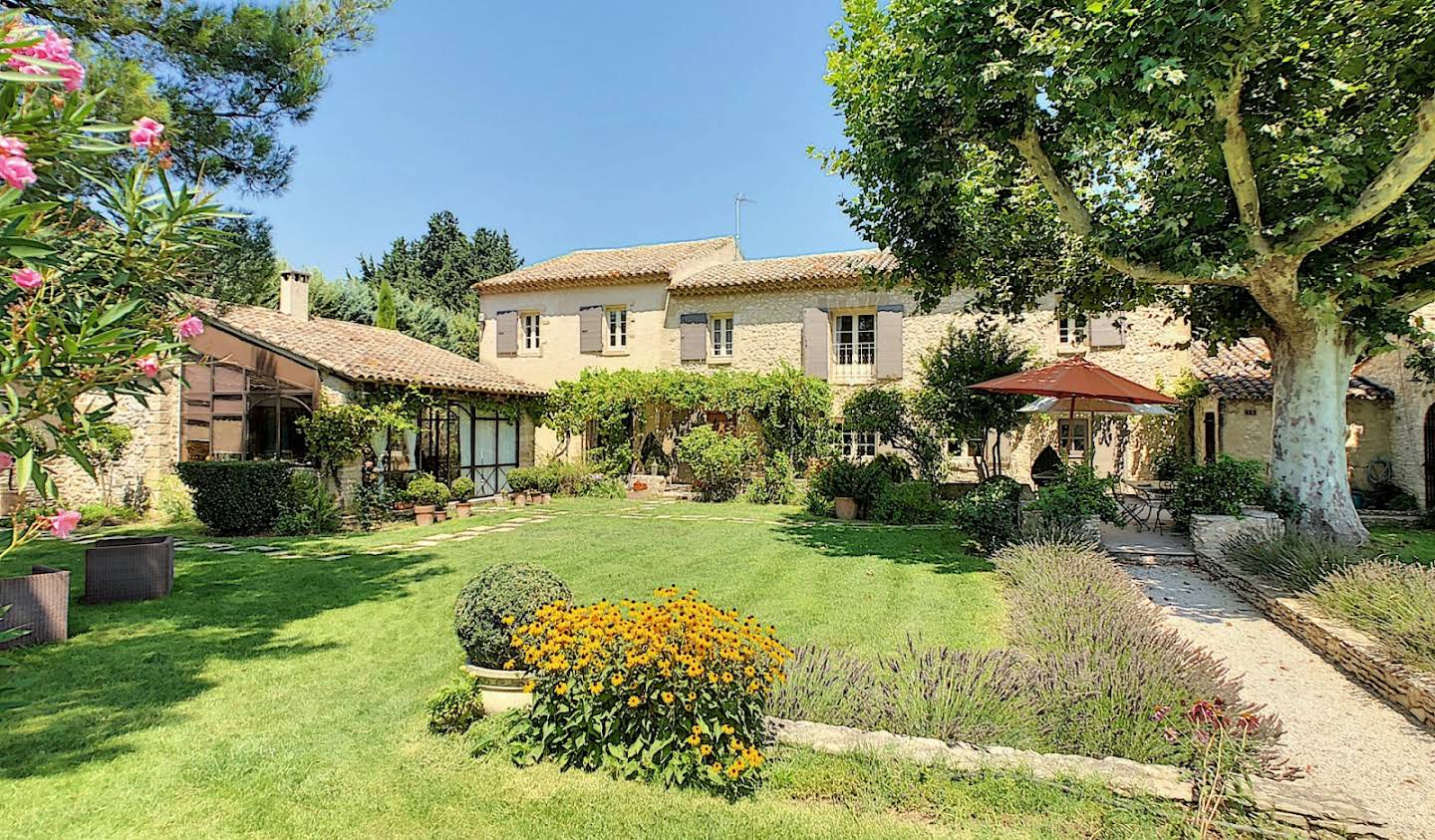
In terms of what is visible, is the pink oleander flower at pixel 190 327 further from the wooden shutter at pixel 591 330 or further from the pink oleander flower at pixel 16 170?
the wooden shutter at pixel 591 330

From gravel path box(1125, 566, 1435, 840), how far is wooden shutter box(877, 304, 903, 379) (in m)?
10.4

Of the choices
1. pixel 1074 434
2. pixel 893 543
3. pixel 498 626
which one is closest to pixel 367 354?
pixel 893 543

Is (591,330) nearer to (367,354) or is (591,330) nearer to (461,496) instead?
(367,354)

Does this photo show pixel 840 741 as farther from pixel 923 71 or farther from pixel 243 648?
pixel 923 71

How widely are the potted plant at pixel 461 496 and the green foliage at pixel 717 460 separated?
503cm

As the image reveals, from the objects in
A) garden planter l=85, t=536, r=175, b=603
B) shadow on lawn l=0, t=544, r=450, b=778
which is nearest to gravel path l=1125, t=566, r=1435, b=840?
shadow on lawn l=0, t=544, r=450, b=778

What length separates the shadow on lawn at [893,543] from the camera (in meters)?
8.91

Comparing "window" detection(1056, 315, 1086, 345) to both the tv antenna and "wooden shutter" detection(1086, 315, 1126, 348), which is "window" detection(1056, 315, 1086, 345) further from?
the tv antenna

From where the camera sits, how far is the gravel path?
138 inches

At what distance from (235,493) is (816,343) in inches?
495

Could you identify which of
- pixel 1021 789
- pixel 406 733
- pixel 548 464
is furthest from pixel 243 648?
pixel 548 464

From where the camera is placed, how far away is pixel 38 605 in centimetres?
563

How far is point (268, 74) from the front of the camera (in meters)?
6.76

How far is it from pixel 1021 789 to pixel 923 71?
739 cm
